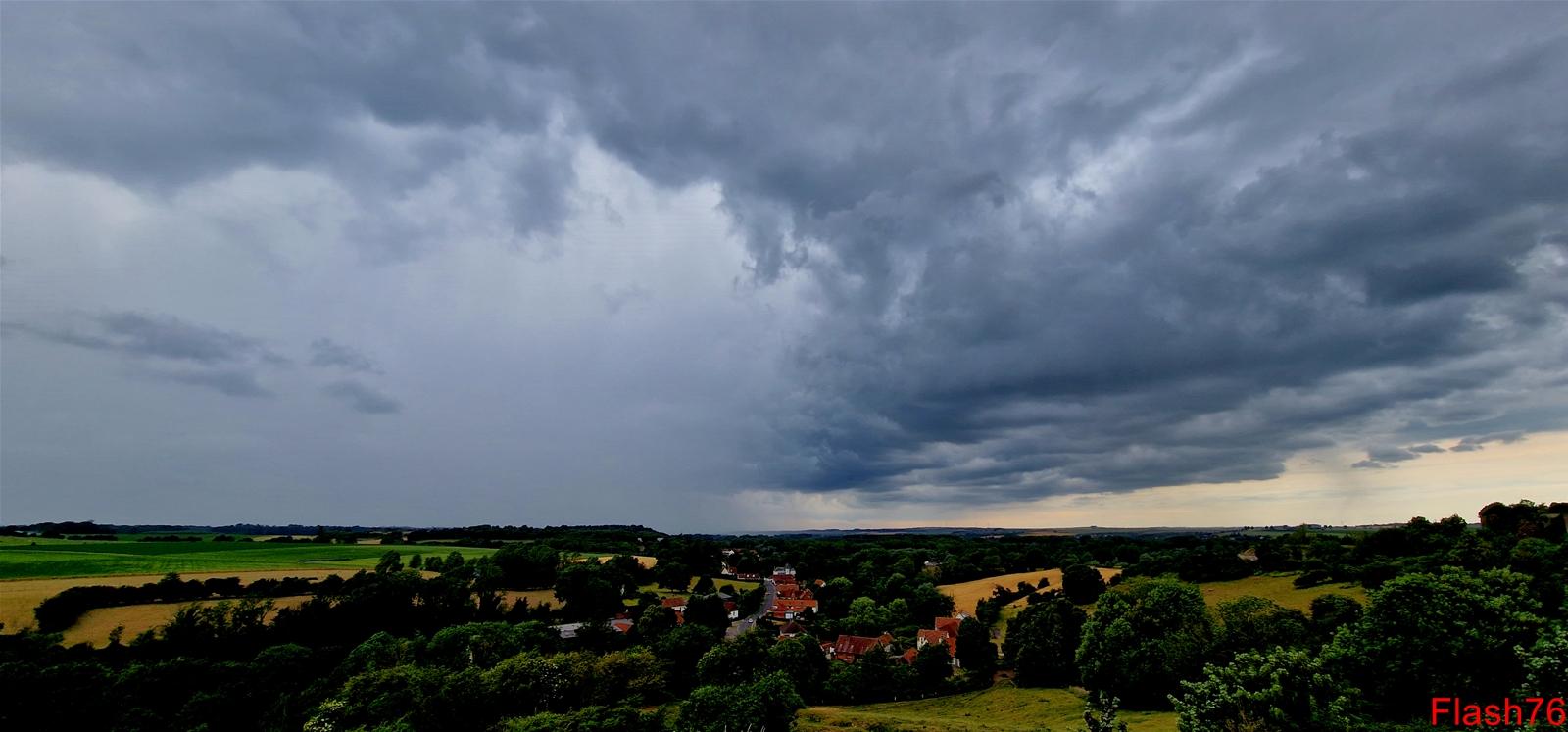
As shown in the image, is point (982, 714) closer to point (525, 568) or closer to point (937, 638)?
point (937, 638)

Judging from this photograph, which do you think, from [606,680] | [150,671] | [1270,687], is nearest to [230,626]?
[150,671]

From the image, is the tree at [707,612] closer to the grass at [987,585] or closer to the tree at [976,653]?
the tree at [976,653]

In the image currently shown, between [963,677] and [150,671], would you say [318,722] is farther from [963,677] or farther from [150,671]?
[963,677]

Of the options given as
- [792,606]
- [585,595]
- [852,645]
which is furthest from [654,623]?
[792,606]

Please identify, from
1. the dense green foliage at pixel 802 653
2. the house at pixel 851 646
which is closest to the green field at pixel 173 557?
the dense green foliage at pixel 802 653

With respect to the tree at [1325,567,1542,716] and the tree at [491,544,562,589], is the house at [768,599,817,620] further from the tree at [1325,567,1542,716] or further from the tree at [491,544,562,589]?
the tree at [1325,567,1542,716]

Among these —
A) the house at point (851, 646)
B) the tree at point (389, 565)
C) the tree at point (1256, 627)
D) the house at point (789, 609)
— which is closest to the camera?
the tree at point (1256, 627)
